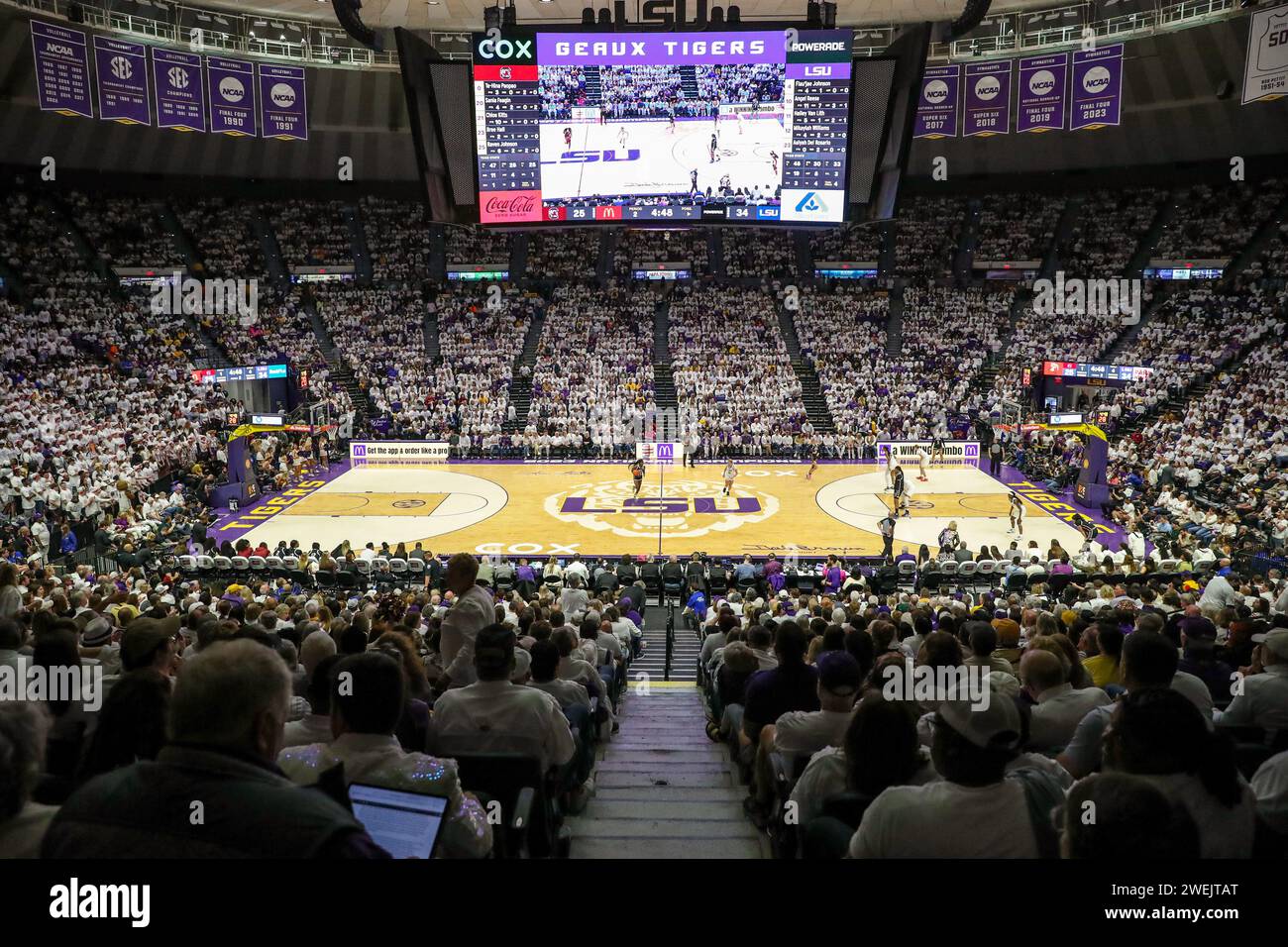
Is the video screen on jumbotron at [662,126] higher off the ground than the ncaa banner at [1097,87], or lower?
lower

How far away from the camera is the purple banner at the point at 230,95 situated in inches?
1331

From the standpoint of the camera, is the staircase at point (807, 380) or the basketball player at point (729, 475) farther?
the staircase at point (807, 380)

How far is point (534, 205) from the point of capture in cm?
2942

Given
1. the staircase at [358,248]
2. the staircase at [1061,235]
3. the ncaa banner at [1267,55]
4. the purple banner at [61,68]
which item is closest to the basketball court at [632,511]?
the ncaa banner at [1267,55]

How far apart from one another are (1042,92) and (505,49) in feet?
65.9

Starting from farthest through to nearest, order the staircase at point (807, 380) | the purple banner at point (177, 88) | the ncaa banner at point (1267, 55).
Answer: the staircase at point (807, 380) → the purple banner at point (177, 88) → the ncaa banner at point (1267, 55)

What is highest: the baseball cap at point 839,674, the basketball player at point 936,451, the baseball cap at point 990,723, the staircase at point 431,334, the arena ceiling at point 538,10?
the arena ceiling at point 538,10

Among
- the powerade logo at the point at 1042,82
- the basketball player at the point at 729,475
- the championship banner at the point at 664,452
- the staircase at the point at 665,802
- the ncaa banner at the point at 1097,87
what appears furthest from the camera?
the powerade logo at the point at 1042,82

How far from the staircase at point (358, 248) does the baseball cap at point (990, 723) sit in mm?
47282

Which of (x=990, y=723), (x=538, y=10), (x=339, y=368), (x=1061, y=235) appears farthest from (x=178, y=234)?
(x=990, y=723)

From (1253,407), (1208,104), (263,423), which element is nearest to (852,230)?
(1208,104)

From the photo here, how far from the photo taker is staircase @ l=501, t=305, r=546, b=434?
3788 centimetres

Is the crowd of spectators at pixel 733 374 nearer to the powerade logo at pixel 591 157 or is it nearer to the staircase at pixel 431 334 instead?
the staircase at pixel 431 334

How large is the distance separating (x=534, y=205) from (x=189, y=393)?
15.1 m
